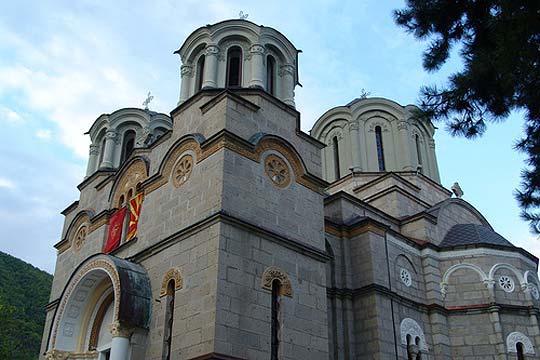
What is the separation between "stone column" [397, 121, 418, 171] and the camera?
70.3 feet

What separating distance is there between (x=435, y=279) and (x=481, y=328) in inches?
69.1

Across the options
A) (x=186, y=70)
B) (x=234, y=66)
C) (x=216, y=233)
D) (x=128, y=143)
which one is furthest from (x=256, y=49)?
(x=128, y=143)

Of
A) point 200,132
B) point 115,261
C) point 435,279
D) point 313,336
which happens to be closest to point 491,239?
point 435,279

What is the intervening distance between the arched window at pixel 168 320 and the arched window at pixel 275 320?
201 cm

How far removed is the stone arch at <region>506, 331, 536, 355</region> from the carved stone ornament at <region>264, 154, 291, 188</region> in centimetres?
746

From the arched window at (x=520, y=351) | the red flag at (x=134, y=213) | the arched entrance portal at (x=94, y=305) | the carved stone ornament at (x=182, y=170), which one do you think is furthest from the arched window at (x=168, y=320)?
the arched window at (x=520, y=351)

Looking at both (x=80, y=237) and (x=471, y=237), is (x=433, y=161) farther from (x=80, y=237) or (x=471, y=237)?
(x=80, y=237)

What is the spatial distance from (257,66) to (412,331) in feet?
25.7

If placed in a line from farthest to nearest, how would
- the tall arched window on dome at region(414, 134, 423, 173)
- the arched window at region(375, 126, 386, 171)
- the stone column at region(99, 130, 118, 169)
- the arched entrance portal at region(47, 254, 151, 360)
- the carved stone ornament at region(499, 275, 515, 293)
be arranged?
the tall arched window on dome at region(414, 134, 423, 173), the arched window at region(375, 126, 386, 171), the stone column at region(99, 130, 118, 169), the carved stone ornament at region(499, 275, 515, 293), the arched entrance portal at region(47, 254, 151, 360)

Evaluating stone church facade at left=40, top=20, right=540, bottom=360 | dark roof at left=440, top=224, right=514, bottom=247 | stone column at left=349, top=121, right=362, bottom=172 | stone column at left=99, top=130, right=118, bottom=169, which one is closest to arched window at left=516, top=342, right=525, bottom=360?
stone church facade at left=40, top=20, right=540, bottom=360

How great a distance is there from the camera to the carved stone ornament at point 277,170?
1335cm

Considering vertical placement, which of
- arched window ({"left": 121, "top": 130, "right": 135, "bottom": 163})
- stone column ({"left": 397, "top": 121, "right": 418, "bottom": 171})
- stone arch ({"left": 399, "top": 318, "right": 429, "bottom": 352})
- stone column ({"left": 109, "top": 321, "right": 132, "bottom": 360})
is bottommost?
stone column ({"left": 109, "top": 321, "right": 132, "bottom": 360})

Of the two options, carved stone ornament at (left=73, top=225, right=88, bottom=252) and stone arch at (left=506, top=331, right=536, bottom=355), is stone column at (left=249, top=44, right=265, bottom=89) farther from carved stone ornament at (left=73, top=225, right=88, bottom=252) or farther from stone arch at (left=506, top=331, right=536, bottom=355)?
stone arch at (left=506, top=331, right=536, bottom=355)

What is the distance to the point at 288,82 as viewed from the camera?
15.9 meters
